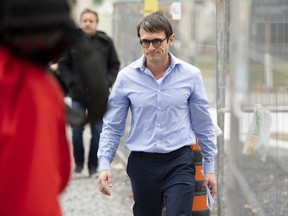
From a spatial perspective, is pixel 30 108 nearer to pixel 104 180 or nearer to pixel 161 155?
pixel 161 155

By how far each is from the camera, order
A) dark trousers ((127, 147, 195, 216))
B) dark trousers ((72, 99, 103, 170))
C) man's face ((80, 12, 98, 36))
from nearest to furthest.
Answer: dark trousers ((127, 147, 195, 216)), man's face ((80, 12, 98, 36)), dark trousers ((72, 99, 103, 170))

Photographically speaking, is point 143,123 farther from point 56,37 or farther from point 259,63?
point 56,37

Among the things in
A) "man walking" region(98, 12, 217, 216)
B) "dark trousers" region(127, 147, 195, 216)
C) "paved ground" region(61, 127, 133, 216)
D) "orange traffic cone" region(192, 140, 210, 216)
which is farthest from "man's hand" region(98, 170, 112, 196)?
"paved ground" region(61, 127, 133, 216)

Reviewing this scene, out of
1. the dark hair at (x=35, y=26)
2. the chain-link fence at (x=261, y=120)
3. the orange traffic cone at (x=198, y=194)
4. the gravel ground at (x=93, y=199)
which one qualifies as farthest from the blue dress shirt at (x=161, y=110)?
the gravel ground at (x=93, y=199)

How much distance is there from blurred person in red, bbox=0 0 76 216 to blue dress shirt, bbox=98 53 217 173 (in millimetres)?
2730

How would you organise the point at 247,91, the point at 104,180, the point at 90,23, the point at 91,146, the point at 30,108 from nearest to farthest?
the point at 30,108, the point at 104,180, the point at 247,91, the point at 90,23, the point at 91,146

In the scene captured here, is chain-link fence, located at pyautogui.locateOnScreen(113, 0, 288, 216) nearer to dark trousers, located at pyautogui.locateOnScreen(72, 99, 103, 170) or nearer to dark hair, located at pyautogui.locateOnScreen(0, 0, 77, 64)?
dark trousers, located at pyautogui.locateOnScreen(72, 99, 103, 170)

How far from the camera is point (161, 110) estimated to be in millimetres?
5660

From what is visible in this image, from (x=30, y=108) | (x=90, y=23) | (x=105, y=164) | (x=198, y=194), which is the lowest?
(x=198, y=194)

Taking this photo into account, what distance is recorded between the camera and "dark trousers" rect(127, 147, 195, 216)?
5.63 m

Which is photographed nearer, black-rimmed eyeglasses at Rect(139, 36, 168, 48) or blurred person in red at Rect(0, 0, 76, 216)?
blurred person in red at Rect(0, 0, 76, 216)

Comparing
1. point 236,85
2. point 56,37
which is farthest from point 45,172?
point 236,85

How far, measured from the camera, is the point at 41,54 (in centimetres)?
293

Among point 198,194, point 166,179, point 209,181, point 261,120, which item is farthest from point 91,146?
point 166,179
